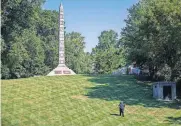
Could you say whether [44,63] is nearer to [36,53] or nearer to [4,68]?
[36,53]

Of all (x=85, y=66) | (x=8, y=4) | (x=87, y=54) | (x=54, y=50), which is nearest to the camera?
(x=8, y=4)

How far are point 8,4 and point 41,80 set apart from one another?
16013 millimetres

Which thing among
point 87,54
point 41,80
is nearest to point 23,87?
point 41,80

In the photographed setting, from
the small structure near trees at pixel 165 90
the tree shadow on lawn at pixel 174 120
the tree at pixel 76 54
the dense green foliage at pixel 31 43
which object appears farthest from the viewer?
the tree at pixel 76 54

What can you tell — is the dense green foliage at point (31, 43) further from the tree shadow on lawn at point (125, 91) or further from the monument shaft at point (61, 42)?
the tree shadow on lawn at point (125, 91)

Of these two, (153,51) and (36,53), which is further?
(36,53)

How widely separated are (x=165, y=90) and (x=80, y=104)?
38.0ft

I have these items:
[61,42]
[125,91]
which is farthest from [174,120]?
[61,42]

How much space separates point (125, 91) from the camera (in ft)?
157

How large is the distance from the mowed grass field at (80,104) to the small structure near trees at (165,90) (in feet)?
4.41

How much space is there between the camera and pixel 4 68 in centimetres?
6456

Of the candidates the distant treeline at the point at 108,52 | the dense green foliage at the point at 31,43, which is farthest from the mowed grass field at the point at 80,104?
the dense green foliage at the point at 31,43

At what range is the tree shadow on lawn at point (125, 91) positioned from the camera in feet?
138

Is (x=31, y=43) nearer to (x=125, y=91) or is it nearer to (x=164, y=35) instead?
(x=125, y=91)
